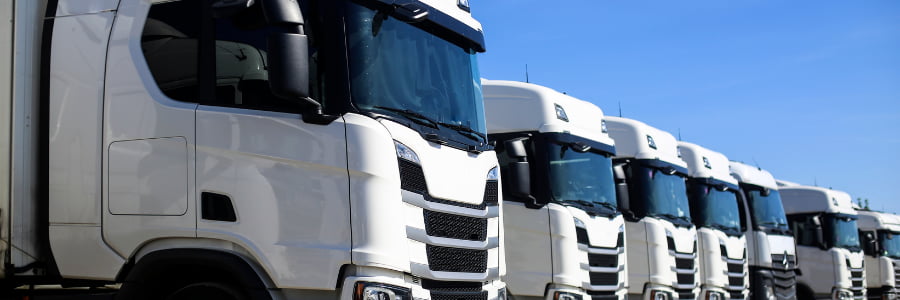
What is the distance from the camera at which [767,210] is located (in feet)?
57.6

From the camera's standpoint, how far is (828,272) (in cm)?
2017

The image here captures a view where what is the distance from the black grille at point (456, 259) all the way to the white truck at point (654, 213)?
5.74 m

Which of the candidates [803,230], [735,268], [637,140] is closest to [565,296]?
[637,140]

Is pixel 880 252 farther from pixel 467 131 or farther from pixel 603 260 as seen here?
pixel 467 131

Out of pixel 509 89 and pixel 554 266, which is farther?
pixel 509 89

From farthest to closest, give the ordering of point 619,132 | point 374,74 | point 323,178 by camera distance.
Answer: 1. point 619,132
2. point 374,74
3. point 323,178

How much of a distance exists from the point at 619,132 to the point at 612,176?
7.10ft

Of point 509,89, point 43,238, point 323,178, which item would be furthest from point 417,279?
point 509,89

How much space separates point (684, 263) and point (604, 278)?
10.6 ft

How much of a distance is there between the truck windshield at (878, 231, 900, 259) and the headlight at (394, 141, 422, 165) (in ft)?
75.1

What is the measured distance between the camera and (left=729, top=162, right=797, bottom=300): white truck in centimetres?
1693

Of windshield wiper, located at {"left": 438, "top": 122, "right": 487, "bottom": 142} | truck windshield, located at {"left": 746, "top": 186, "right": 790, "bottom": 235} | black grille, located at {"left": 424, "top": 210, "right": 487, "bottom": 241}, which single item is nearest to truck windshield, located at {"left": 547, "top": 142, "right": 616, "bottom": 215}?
windshield wiper, located at {"left": 438, "top": 122, "right": 487, "bottom": 142}

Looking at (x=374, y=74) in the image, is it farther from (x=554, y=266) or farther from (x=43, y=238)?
(x=554, y=266)

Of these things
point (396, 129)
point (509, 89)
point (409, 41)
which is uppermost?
point (509, 89)
